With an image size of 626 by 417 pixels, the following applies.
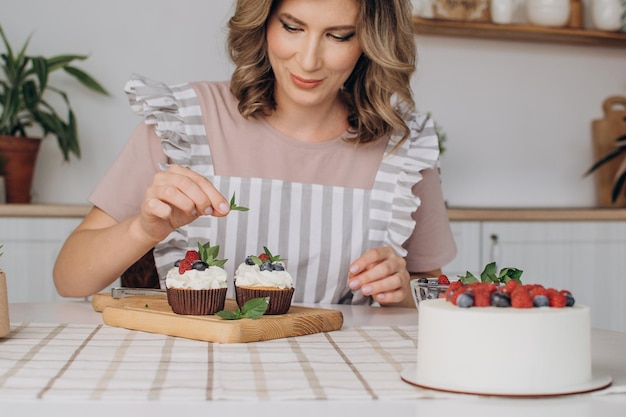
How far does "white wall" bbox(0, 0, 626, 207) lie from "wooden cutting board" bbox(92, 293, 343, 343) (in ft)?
6.15

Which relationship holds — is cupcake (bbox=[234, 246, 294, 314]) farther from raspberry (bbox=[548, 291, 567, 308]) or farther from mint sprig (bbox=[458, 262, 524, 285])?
raspberry (bbox=[548, 291, 567, 308])

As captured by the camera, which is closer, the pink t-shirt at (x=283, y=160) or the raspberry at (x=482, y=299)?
the raspberry at (x=482, y=299)

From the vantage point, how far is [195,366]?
0.96m

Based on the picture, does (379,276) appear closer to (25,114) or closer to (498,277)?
(498,277)

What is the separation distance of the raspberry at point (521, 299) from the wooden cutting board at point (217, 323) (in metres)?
0.39

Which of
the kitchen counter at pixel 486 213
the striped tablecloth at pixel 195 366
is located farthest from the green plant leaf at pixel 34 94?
the striped tablecloth at pixel 195 366

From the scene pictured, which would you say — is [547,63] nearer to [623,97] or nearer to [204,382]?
[623,97]

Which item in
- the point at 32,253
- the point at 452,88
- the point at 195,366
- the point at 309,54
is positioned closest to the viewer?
the point at 195,366

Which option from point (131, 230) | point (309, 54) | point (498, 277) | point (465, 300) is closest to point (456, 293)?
point (465, 300)

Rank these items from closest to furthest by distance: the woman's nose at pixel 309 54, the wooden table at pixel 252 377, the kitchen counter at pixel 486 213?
the wooden table at pixel 252 377, the woman's nose at pixel 309 54, the kitchen counter at pixel 486 213

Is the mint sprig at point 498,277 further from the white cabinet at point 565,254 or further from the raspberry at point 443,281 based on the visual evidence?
the white cabinet at point 565,254

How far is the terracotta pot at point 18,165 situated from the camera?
9.18 ft

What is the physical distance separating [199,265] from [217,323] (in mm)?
180

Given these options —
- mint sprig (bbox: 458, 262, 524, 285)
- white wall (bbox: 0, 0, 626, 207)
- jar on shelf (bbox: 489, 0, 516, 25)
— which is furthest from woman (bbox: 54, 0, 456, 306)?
jar on shelf (bbox: 489, 0, 516, 25)
